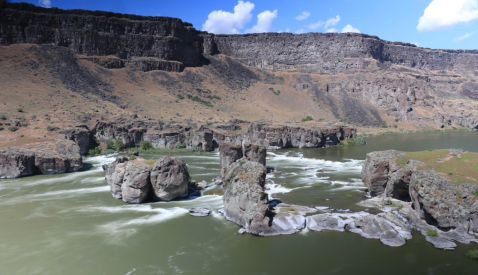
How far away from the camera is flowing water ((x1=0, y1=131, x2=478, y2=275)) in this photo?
55.5ft

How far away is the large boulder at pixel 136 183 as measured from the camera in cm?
2620

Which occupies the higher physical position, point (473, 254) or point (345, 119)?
point (345, 119)

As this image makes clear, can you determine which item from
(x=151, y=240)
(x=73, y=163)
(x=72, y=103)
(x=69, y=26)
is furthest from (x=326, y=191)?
(x=69, y=26)

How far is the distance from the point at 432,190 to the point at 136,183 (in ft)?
66.4

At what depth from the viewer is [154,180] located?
26.4 meters

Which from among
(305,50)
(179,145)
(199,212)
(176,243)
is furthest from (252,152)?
(305,50)

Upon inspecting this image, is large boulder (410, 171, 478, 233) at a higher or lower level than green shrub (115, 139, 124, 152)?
lower

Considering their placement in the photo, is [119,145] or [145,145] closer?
[119,145]

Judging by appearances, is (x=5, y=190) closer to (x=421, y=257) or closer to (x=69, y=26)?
(x=421, y=257)

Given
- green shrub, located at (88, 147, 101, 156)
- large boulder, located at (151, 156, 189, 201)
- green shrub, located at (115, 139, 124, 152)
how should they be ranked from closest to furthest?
large boulder, located at (151, 156, 189, 201), green shrub, located at (88, 147, 101, 156), green shrub, located at (115, 139, 124, 152)

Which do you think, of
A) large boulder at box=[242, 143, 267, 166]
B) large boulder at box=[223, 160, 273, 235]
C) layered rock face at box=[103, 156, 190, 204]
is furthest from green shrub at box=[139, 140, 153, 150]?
large boulder at box=[223, 160, 273, 235]

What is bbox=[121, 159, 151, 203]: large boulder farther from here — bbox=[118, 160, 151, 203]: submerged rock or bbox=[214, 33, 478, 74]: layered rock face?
bbox=[214, 33, 478, 74]: layered rock face

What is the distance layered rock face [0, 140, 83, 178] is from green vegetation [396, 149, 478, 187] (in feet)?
116

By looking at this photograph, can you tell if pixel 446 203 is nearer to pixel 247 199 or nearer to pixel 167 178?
pixel 247 199
